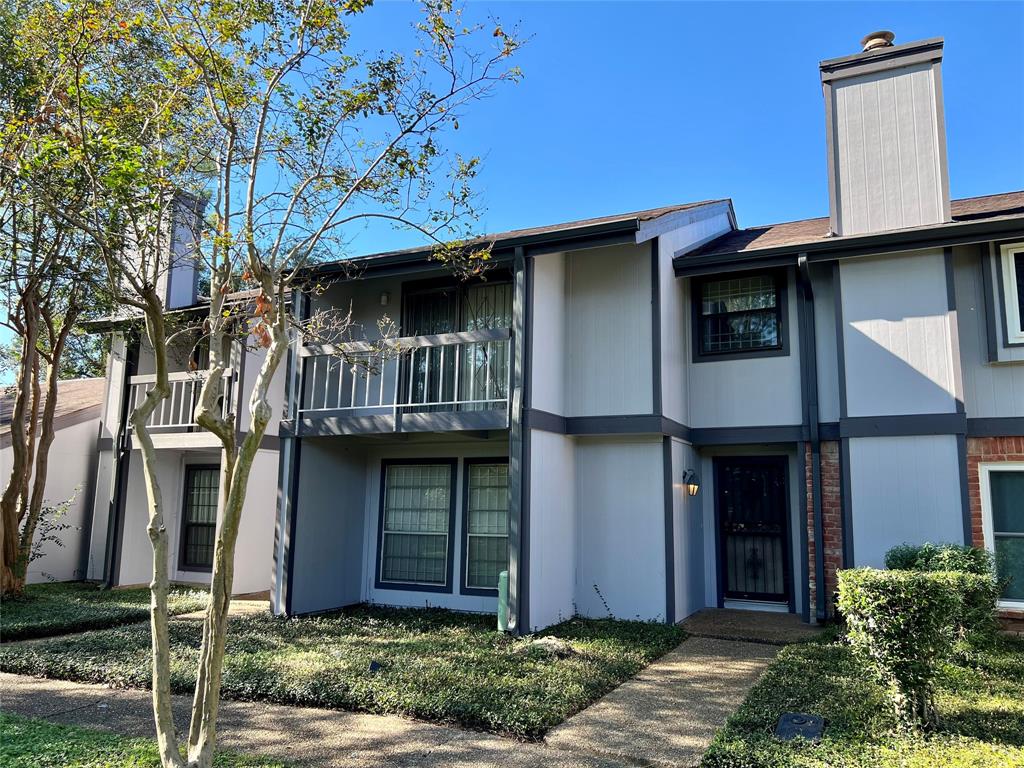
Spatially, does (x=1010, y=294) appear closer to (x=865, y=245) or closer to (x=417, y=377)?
(x=865, y=245)

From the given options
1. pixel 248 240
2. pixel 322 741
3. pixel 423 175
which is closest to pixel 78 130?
pixel 248 240

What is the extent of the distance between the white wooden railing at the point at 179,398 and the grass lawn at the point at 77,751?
273 inches

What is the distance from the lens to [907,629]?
4.89 m

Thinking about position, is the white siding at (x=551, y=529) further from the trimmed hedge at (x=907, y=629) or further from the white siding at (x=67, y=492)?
the white siding at (x=67, y=492)

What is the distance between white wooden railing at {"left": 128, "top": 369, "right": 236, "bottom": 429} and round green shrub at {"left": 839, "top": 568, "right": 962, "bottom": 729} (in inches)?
387

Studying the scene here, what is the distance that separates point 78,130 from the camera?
224 inches

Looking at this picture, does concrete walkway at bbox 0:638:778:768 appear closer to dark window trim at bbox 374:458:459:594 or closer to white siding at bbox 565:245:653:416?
white siding at bbox 565:245:653:416

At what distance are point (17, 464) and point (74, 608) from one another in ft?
8.50

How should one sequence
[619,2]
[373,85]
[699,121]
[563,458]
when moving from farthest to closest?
[699,121] < [563,458] < [619,2] < [373,85]

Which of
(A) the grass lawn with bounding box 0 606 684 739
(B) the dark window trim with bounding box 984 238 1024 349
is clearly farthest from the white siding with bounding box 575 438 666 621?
(B) the dark window trim with bounding box 984 238 1024 349

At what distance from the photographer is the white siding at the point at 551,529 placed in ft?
28.3

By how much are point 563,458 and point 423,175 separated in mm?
4531

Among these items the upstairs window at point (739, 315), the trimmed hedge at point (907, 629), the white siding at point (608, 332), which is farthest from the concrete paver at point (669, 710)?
the upstairs window at point (739, 315)

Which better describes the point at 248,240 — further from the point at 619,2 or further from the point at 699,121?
the point at 699,121
